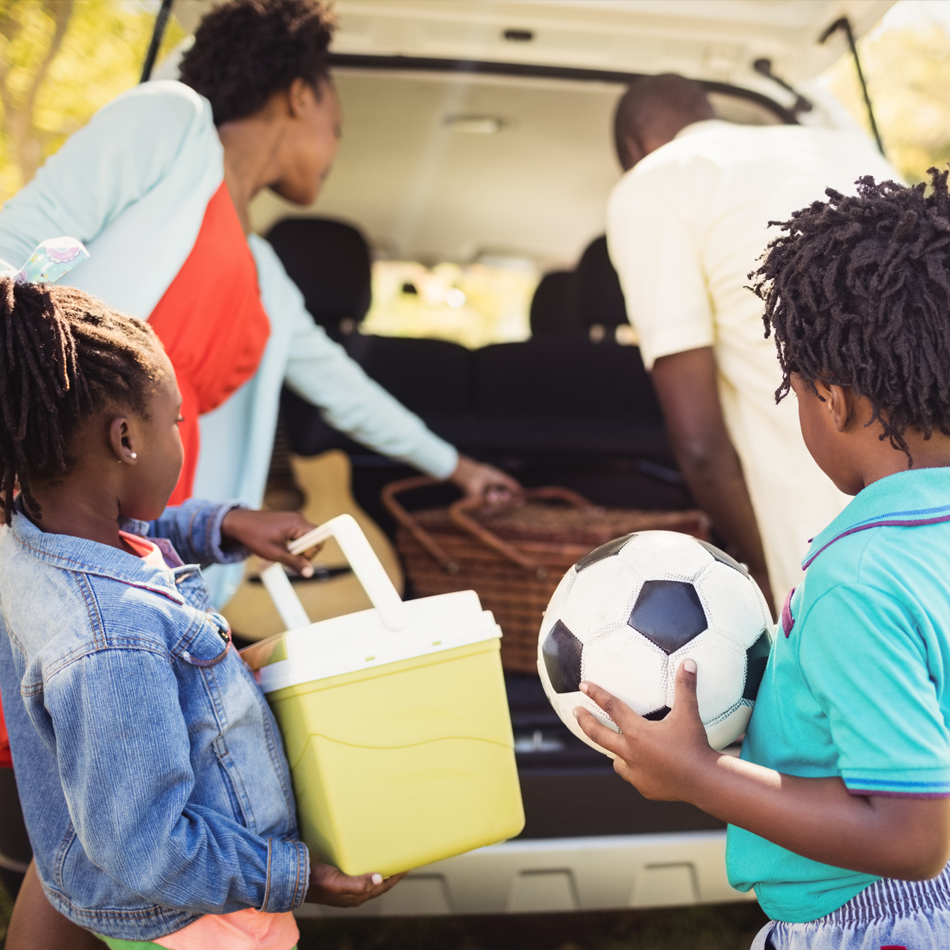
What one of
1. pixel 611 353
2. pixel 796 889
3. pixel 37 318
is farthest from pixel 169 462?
pixel 611 353

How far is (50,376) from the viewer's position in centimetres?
100

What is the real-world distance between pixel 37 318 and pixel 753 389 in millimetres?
1130

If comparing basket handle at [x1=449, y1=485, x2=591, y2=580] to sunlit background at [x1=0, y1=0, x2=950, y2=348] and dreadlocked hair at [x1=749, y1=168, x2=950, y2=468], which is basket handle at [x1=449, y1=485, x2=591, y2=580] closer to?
sunlit background at [x1=0, y1=0, x2=950, y2=348]

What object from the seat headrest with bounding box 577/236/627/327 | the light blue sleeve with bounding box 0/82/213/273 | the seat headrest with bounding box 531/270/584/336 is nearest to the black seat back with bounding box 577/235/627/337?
the seat headrest with bounding box 577/236/627/327

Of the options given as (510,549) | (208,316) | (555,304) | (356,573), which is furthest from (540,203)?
(356,573)

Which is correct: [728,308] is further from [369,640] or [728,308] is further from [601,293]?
[601,293]

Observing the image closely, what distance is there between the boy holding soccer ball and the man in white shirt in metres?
0.49

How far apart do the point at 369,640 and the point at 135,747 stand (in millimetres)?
290

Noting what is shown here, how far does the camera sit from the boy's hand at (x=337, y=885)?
42.9 inches

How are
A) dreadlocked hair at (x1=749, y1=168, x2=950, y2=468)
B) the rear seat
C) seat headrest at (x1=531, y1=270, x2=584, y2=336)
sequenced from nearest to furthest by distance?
dreadlocked hair at (x1=749, y1=168, x2=950, y2=468) → the rear seat → seat headrest at (x1=531, y1=270, x2=584, y2=336)

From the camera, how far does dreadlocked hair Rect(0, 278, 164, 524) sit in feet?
3.27

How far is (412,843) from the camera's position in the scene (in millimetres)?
1142

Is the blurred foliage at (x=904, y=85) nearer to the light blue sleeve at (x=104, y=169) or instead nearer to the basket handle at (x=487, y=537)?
the basket handle at (x=487, y=537)

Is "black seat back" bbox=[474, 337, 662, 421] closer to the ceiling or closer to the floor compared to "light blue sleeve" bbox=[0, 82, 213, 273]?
closer to the floor
